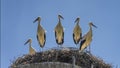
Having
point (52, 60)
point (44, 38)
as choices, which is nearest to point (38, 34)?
point (44, 38)

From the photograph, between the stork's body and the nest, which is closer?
the nest

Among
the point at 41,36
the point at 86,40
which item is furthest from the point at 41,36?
the point at 86,40

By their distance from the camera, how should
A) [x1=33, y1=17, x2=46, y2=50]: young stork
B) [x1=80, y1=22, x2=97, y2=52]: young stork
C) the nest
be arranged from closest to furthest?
the nest < [x1=80, y1=22, x2=97, y2=52]: young stork < [x1=33, y1=17, x2=46, y2=50]: young stork

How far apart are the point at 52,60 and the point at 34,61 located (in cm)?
64

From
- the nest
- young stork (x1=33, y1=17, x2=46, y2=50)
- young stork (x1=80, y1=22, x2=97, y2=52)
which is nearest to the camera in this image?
the nest

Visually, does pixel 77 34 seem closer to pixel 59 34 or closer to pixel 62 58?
pixel 59 34

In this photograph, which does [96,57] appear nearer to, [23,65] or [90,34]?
[90,34]

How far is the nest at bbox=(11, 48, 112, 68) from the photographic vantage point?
867 inches

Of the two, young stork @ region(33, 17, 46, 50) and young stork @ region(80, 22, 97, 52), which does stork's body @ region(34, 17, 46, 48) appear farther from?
young stork @ region(80, 22, 97, 52)

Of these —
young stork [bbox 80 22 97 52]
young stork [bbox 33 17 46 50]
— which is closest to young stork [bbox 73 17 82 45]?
young stork [bbox 80 22 97 52]

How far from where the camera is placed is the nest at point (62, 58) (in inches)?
867

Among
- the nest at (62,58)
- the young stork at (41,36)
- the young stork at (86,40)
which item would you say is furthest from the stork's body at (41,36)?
the young stork at (86,40)

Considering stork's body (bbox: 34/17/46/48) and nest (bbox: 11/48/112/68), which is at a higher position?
stork's body (bbox: 34/17/46/48)

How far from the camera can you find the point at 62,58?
871 inches
